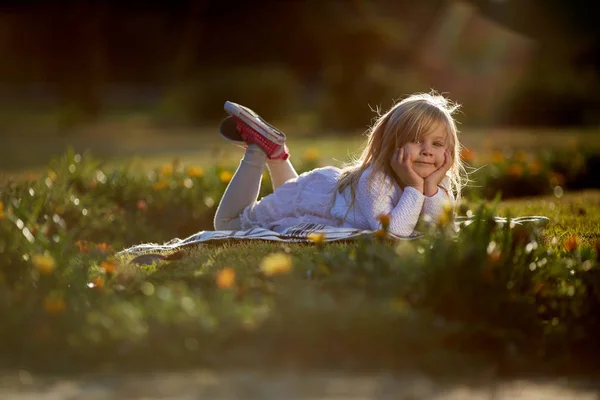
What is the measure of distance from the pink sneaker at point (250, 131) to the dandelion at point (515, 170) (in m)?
3.06

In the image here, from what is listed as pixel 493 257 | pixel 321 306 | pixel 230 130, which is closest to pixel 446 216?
pixel 493 257

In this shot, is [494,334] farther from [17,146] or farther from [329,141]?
[17,146]

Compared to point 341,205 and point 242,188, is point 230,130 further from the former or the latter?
point 341,205

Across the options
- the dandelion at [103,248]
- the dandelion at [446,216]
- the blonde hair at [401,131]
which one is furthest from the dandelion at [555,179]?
the dandelion at [446,216]

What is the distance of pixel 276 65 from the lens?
1019 inches

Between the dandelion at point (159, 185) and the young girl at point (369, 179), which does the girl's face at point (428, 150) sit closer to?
the young girl at point (369, 179)

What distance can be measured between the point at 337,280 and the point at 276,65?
23.0 metres

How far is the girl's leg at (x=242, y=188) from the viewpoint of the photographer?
5441 millimetres

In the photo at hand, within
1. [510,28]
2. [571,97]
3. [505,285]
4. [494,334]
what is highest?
[510,28]

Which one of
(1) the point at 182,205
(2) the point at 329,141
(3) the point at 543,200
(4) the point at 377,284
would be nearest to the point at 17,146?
(2) the point at 329,141

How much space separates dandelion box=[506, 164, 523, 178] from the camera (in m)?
7.73

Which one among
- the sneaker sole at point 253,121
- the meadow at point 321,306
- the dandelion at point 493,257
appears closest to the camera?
the meadow at point 321,306

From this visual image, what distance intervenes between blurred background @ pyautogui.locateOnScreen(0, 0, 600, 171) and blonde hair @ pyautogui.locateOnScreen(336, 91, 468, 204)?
658 cm

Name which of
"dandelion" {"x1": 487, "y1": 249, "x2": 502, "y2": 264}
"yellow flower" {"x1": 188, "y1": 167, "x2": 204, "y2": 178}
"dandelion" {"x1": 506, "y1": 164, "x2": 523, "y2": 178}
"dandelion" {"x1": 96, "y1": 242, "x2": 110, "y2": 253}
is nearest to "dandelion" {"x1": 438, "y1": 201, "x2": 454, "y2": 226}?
"dandelion" {"x1": 487, "y1": 249, "x2": 502, "y2": 264}
